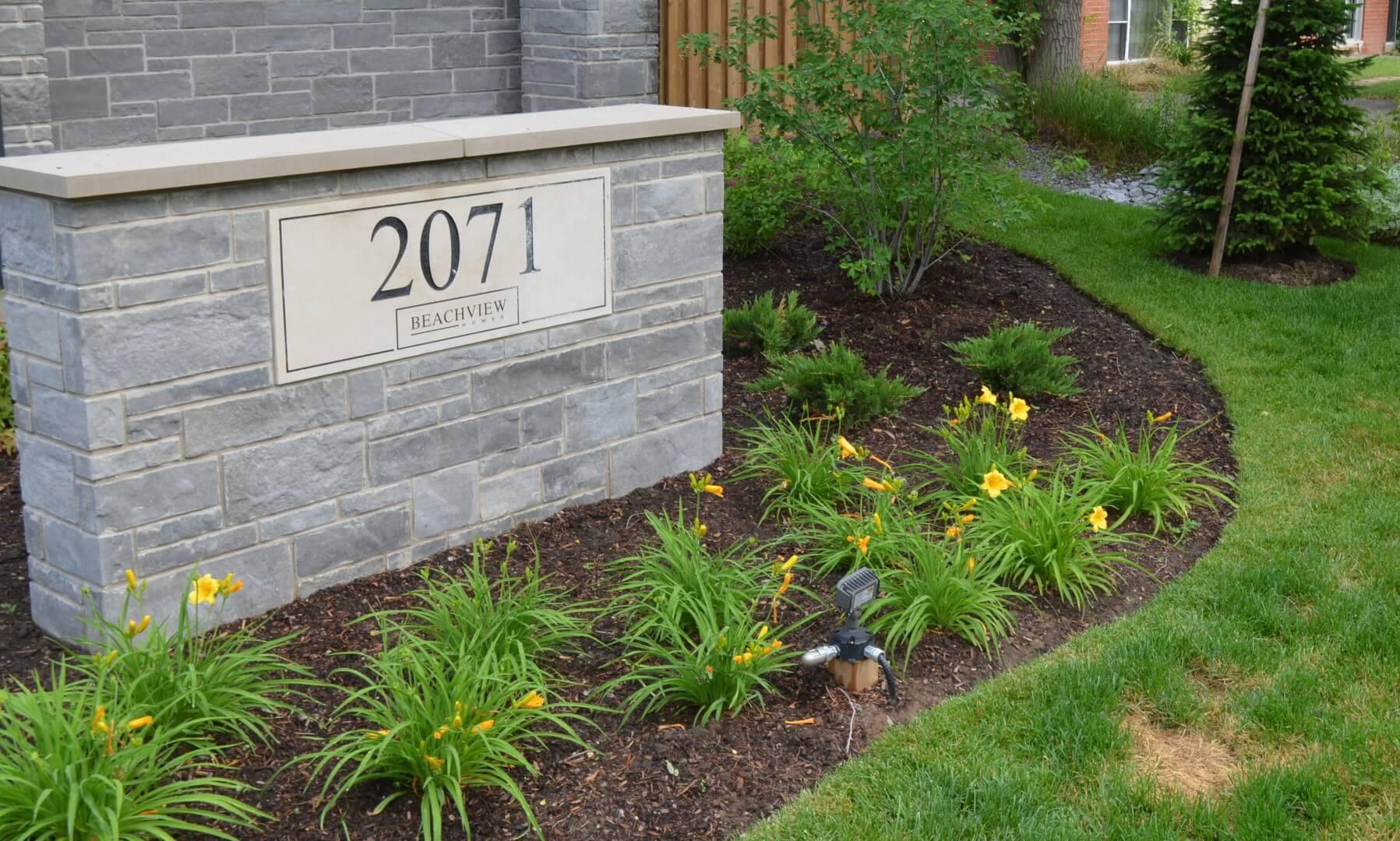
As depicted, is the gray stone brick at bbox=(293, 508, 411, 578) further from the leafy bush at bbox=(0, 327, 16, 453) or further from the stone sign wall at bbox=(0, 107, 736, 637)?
the leafy bush at bbox=(0, 327, 16, 453)

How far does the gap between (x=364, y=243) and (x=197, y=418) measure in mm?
723

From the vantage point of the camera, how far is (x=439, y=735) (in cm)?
340

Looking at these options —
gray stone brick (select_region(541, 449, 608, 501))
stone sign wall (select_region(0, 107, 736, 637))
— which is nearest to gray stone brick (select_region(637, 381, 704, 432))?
stone sign wall (select_region(0, 107, 736, 637))

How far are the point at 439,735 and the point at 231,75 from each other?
6.56 m

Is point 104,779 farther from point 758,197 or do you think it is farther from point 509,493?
point 758,197

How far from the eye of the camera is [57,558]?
4246mm

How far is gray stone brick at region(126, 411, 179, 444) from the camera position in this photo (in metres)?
4.05

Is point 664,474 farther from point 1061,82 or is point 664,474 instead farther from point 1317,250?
point 1061,82

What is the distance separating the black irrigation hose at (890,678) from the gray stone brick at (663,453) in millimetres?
1607

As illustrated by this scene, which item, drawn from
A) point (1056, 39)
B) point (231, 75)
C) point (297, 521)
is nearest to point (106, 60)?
point (231, 75)

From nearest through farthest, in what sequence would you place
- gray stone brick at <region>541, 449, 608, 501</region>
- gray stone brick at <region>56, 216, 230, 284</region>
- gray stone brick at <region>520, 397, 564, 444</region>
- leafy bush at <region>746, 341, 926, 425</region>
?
gray stone brick at <region>56, 216, 230, 284</region>
gray stone brick at <region>520, 397, 564, 444</region>
gray stone brick at <region>541, 449, 608, 501</region>
leafy bush at <region>746, 341, 926, 425</region>

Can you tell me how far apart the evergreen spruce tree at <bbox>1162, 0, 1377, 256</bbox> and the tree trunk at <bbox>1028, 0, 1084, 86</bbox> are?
18.4 feet

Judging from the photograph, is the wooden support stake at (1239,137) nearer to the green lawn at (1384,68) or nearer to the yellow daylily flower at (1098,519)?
the yellow daylily flower at (1098,519)

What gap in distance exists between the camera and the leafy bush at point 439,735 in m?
3.43
